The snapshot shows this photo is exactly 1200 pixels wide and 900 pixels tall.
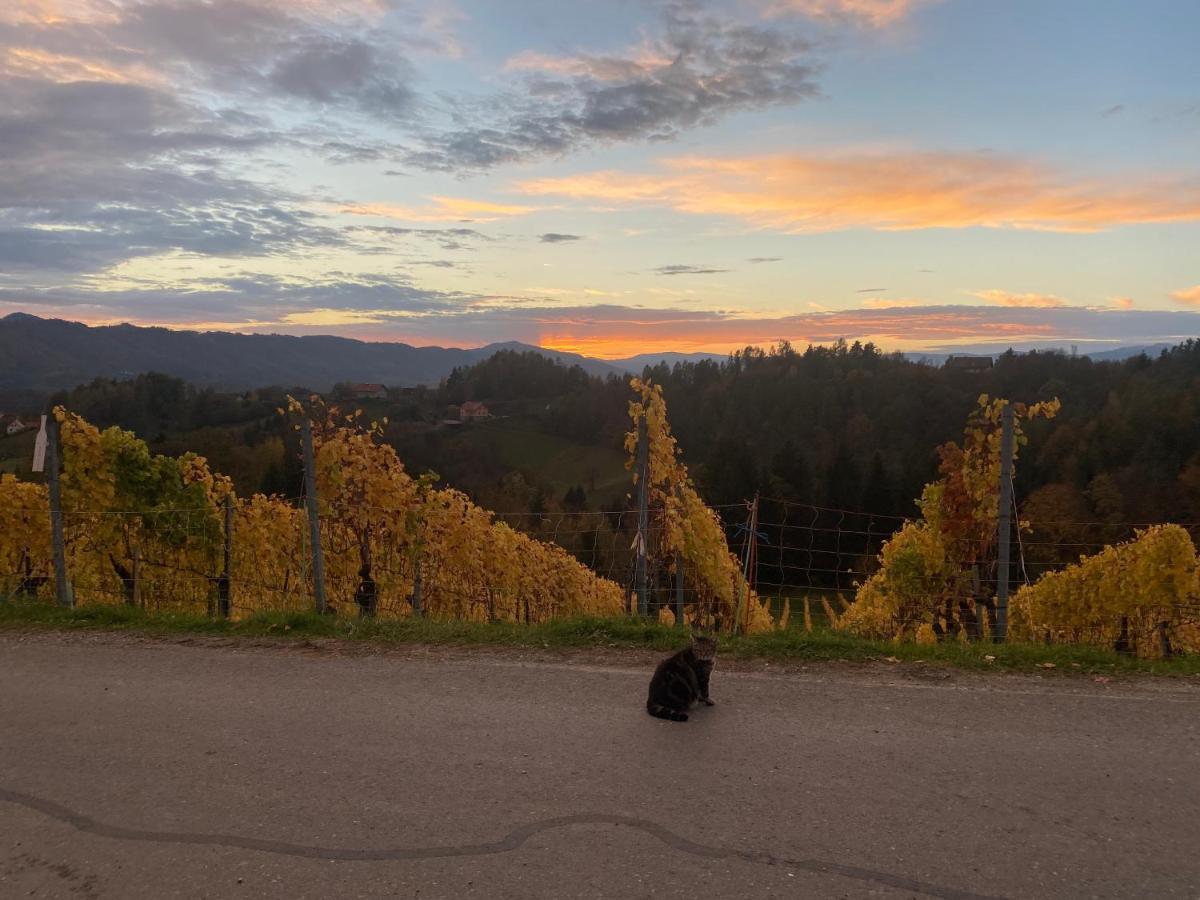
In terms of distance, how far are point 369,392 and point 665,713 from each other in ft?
360

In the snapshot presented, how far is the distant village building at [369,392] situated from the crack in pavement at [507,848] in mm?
102834

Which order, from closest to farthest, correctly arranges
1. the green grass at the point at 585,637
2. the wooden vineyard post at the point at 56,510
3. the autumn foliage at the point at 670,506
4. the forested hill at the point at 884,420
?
the green grass at the point at 585,637, the wooden vineyard post at the point at 56,510, the autumn foliage at the point at 670,506, the forested hill at the point at 884,420

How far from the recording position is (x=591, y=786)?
425cm

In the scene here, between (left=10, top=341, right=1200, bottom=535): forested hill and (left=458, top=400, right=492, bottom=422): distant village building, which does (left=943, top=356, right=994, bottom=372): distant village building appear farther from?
(left=458, top=400, right=492, bottom=422): distant village building

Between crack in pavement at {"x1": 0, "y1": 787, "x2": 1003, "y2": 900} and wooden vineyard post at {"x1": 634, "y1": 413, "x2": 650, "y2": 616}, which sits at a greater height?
wooden vineyard post at {"x1": 634, "y1": 413, "x2": 650, "y2": 616}

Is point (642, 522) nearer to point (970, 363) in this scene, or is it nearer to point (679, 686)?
point (679, 686)

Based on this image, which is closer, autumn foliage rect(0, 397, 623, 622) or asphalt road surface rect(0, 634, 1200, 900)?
asphalt road surface rect(0, 634, 1200, 900)

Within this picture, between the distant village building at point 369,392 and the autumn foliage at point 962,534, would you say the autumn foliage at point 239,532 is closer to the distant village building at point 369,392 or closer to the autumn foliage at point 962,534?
the autumn foliage at point 962,534

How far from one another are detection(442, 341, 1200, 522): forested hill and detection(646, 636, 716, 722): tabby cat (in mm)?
29184

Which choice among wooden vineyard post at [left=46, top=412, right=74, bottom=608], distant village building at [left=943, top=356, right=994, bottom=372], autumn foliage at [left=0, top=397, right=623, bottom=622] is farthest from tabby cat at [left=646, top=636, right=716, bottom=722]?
distant village building at [left=943, top=356, right=994, bottom=372]

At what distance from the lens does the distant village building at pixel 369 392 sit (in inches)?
4112

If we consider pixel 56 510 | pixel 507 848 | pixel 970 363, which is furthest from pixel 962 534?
pixel 970 363

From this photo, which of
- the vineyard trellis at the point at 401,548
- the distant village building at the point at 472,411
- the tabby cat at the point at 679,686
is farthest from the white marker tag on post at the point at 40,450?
the distant village building at the point at 472,411

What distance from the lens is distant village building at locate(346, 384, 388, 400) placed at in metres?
104
